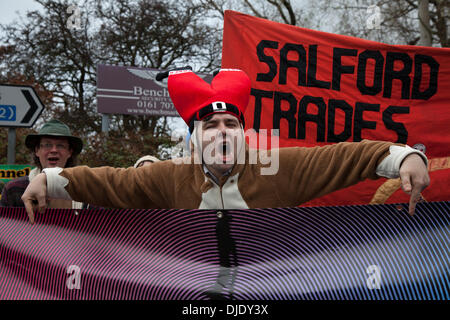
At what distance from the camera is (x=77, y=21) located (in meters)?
16.0

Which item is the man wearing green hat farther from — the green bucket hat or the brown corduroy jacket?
the brown corduroy jacket

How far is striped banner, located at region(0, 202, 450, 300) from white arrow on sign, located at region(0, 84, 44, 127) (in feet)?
8.34

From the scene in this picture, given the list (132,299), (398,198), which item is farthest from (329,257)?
(398,198)

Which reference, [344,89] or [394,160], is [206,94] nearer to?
[394,160]

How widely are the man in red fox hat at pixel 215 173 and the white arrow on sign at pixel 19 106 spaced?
2519mm

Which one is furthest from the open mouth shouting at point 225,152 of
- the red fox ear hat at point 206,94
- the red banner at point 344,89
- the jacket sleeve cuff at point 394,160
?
the red banner at point 344,89

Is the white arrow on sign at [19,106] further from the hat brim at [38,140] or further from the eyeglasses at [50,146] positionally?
the eyeglasses at [50,146]

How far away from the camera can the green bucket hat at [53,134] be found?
12.5 ft

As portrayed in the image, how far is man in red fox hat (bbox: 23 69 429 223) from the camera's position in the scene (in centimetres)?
208

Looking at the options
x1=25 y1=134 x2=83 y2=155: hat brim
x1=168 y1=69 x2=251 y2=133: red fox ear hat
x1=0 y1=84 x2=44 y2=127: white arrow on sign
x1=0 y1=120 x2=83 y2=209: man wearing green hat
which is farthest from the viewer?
x1=0 y1=84 x2=44 y2=127: white arrow on sign

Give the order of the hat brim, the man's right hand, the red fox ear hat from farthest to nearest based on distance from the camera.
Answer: the hat brim → the red fox ear hat → the man's right hand

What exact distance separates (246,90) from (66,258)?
1215 mm

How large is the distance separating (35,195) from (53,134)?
1.84 meters

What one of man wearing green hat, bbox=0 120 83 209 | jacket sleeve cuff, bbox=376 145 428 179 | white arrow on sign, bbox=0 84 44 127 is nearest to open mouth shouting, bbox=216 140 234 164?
jacket sleeve cuff, bbox=376 145 428 179
